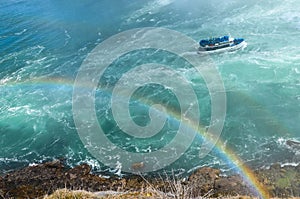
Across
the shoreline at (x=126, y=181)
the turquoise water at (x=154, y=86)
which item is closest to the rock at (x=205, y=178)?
the shoreline at (x=126, y=181)

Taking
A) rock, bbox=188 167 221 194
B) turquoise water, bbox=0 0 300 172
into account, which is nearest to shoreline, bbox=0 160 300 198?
rock, bbox=188 167 221 194

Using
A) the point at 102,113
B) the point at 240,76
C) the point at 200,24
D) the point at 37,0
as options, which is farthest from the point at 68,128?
the point at 37,0

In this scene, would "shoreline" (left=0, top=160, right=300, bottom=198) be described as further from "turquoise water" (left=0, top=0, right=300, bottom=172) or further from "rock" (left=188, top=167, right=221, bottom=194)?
"turquoise water" (left=0, top=0, right=300, bottom=172)

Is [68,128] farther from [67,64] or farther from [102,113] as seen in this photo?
[67,64]

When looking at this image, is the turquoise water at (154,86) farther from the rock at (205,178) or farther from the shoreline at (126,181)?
the shoreline at (126,181)

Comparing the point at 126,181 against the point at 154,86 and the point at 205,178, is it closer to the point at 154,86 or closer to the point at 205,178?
the point at 205,178

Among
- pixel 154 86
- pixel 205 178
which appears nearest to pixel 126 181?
pixel 205 178
